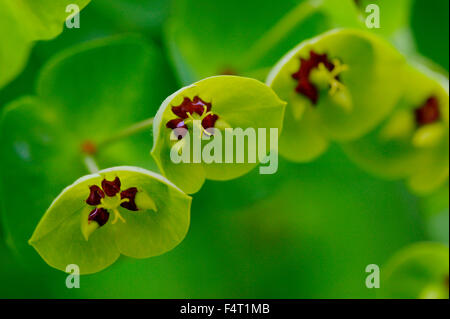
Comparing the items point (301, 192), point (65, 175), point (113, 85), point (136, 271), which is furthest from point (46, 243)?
point (301, 192)

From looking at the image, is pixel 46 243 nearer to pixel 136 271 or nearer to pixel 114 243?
pixel 114 243

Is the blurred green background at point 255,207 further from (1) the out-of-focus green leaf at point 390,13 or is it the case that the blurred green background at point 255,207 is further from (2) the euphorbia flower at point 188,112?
(2) the euphorbia flower at point 188,112

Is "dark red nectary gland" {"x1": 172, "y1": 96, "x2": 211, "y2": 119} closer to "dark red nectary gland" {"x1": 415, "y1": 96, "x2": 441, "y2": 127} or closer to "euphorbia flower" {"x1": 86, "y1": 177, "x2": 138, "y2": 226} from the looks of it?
"euphorbia flower" {"x1": 86, "y1": 177, "x2": 138, "y2": 226}

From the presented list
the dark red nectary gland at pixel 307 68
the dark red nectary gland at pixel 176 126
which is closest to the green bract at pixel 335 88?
the dark red nectary gland at pixel 307 68

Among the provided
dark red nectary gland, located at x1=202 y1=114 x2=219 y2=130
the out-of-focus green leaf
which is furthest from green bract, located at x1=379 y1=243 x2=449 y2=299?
dark red nectary gland, located at x1=202 y1=114 x2=219 y2=130

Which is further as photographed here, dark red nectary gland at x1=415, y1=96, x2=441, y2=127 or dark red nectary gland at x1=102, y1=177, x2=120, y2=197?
dark red nectary gland at x1=415, y1=96, x2=441, y2=127
